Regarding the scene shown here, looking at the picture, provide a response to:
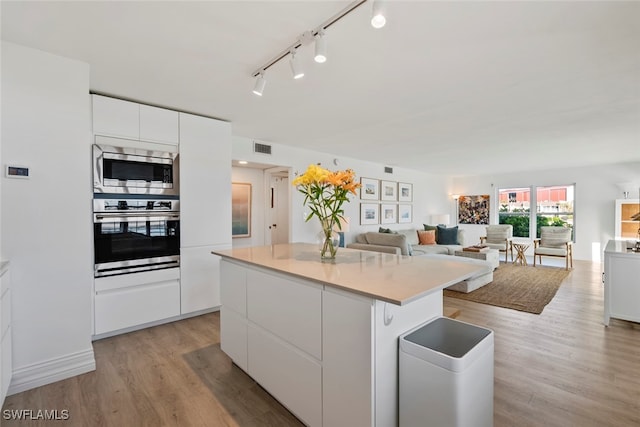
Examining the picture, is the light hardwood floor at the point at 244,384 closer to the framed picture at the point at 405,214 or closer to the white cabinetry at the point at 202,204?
the white cabinetry at the point at 202,204

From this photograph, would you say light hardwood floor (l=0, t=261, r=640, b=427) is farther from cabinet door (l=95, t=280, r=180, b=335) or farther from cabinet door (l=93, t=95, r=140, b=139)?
cabinet door (l=93, t=95, r=140, b=139)

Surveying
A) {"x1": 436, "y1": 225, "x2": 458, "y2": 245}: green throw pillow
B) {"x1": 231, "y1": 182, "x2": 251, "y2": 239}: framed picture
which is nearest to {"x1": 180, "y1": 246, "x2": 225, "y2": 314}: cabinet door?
{"x1": 231, "y1": 182, "x2": 251, "y2": 239}: framed picture

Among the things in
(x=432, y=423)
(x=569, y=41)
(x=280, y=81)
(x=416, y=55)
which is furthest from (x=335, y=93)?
(x=432, y=423)

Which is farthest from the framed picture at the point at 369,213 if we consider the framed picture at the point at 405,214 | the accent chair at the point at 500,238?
the accent chair at the point at 500,238

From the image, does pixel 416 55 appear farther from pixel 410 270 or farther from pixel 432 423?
pixel 432 423

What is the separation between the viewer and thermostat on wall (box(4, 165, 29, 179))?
2008 mm

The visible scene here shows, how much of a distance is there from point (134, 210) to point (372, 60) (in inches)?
104

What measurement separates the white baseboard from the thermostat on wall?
4.45ft

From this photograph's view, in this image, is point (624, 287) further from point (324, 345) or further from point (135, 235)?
point (135, 235)

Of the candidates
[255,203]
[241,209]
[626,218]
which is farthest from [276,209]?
[626,218]

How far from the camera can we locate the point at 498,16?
168 centimetres

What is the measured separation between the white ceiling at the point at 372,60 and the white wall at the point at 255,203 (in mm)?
1812

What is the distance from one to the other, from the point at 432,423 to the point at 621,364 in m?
2.22

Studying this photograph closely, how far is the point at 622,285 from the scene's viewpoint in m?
3.10
